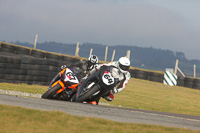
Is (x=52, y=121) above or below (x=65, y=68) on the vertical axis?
below

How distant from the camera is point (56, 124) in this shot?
17.4ft

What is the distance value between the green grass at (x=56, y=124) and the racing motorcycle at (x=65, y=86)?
12.6 feet

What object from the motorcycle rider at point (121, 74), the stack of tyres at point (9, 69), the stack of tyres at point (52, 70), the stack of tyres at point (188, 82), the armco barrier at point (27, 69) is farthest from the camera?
the stack of tyres at point (188, 82)

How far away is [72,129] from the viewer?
199 inches

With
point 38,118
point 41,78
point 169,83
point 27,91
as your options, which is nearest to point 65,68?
point 27,91

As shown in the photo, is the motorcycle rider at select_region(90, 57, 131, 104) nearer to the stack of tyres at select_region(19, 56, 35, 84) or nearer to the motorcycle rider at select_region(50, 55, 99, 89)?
the motorcycle rider at select_region(50, 55, 99, 89)

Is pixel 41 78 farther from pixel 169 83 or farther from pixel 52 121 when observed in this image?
pixel 169 83

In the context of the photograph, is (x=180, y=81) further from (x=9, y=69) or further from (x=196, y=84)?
(x=9, y=69)

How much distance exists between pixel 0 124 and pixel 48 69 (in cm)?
1214

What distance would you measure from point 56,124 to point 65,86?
5.05 m

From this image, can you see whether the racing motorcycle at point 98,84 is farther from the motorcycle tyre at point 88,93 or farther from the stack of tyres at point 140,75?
the stack of tyres at point 140,75

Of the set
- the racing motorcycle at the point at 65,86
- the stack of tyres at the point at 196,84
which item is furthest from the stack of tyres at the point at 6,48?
the racing motorcycle at the point at 65,86

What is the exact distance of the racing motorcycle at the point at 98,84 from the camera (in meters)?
9.25

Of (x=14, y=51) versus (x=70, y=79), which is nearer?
(x=70, y=79)
